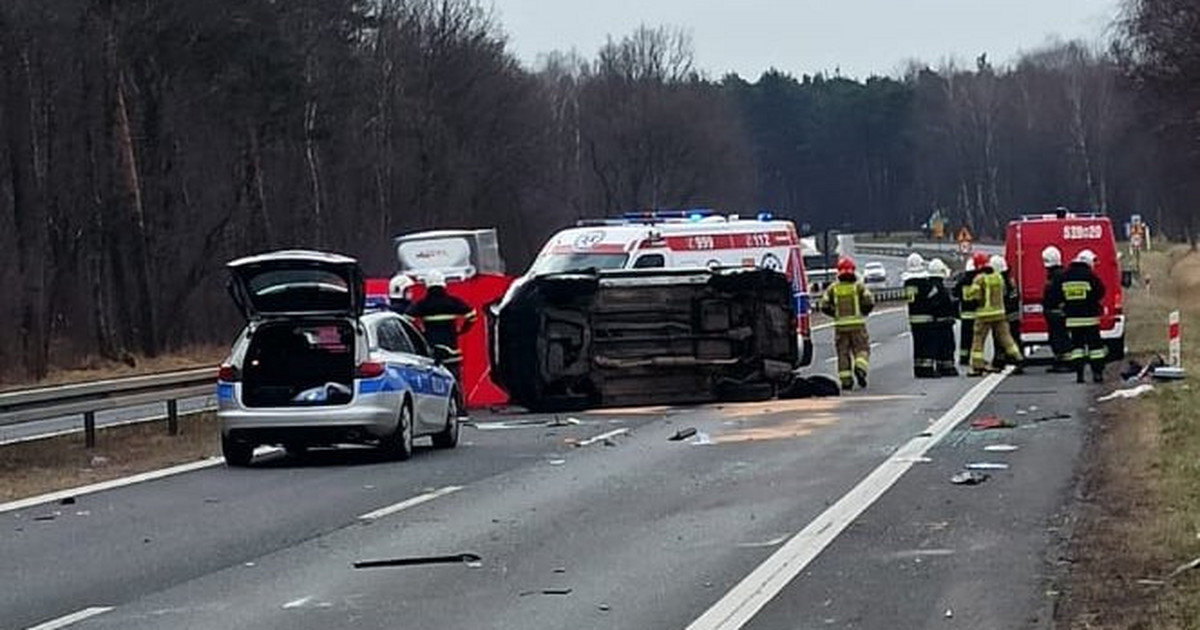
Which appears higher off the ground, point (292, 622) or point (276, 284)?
→ point (276, 284)

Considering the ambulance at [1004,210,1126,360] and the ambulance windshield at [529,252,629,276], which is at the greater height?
the ambulance windshield at [529,252,629,276]

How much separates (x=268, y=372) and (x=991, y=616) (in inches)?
402

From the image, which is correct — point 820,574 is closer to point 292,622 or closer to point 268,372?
point 292,622

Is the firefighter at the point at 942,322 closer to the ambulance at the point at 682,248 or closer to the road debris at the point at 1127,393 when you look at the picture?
the ambulance at the point at 682,248

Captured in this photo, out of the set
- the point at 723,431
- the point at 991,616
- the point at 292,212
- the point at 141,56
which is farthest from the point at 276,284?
the point at 292,212

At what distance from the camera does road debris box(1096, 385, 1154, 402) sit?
2363 centimetres

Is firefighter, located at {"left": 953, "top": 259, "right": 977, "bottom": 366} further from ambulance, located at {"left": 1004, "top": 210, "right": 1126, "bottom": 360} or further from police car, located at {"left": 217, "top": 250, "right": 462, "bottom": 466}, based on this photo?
police car, located at {"left": 217, "top": 250, "right": 462, "bottom": 466}

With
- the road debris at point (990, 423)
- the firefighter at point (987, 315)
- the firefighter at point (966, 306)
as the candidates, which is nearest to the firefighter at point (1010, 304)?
the firefighter at point (987, 315)

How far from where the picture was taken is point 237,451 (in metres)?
19.1

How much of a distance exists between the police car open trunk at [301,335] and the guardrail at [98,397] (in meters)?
2.47

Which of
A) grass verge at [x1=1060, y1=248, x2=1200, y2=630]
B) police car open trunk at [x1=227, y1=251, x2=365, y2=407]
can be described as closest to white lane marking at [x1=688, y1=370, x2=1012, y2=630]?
grass verge at [x1=1060, y1=248, x2=1200, y2=630]

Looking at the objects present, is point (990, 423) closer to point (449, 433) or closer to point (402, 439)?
point (449, 433)

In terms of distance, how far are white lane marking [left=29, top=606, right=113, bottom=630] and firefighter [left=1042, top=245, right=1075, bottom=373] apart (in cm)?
1842

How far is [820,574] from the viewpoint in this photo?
11375 millimetres
